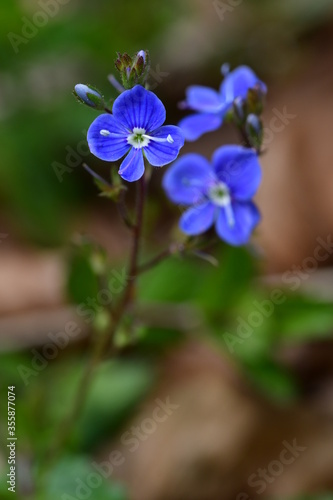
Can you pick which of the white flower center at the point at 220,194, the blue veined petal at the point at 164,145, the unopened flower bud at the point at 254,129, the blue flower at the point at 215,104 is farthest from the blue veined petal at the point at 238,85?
the blue veined petal at the point at 164,145

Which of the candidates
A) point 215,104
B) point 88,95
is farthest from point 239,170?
point 88,95

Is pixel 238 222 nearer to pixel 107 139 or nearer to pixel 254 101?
pixel 254 101

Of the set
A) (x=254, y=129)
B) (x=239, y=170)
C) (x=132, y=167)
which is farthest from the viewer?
(x=239, y=170)

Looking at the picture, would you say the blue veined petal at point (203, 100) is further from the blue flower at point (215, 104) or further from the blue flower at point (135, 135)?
the blue flower at point (135, 135)

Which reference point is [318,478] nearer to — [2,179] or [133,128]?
[133,128]

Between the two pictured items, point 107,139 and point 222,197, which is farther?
point 222,197

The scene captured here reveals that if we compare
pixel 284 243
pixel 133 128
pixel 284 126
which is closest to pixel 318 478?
pixel 284 243

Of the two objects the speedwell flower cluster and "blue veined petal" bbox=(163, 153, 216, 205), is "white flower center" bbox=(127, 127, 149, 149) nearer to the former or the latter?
the speedwell flower cluster
